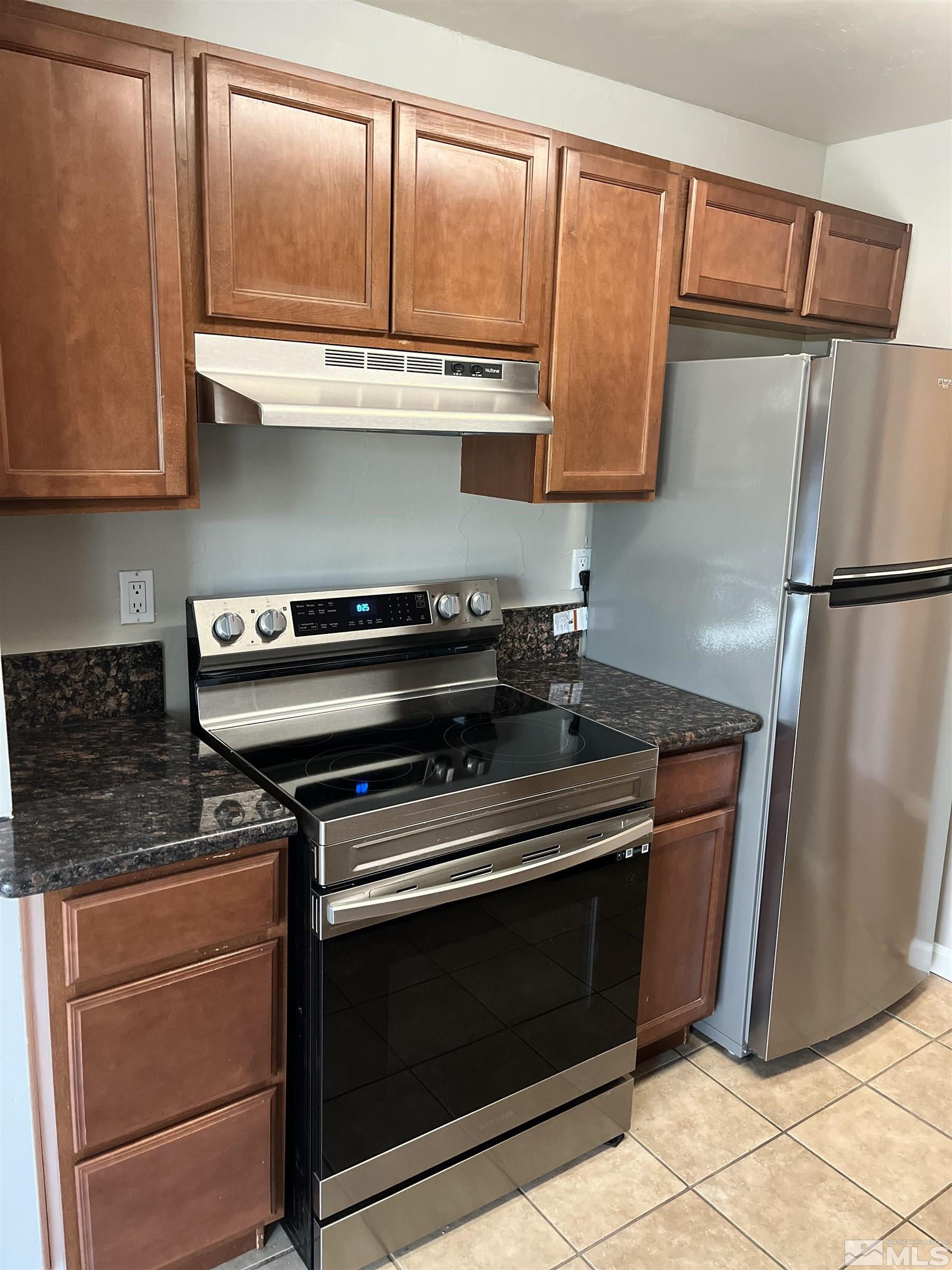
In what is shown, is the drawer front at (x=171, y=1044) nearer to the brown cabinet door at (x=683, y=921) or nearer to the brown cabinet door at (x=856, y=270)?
the brown cabinet door at (x=683, y=921)

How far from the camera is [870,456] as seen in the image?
2088mm

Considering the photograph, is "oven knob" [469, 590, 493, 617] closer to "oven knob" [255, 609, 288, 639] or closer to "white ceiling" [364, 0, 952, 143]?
"oven knob" [255, 609, 288, 639]

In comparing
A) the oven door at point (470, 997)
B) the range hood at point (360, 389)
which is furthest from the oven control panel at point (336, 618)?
the oven door at point (470, 997)

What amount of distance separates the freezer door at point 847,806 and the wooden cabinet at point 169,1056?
3.97 feet

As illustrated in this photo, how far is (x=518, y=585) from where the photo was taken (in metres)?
2.62

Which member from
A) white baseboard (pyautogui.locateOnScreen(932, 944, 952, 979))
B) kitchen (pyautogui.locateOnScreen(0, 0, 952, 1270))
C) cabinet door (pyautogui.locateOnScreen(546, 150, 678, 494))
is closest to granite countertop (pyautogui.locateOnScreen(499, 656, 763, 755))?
kitchen (pyautogui.locateOnScreen(0, 0, 952, 1270))

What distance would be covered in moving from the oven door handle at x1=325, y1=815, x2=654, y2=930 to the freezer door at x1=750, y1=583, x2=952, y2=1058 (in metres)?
0.45

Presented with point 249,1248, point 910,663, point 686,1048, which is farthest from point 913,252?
point 249,1248

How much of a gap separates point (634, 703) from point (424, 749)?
0.62 m

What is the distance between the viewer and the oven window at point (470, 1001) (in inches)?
64.9

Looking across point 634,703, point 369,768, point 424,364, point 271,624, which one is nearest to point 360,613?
point 271,624

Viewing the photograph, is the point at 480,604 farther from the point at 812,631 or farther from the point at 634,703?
the point at 812,631

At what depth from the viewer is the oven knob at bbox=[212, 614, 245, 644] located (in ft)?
6.56

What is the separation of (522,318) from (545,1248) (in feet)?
6.24
